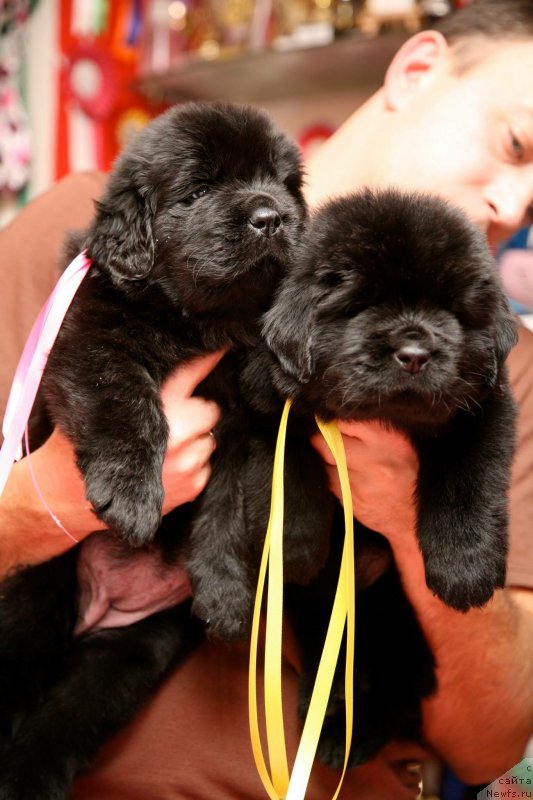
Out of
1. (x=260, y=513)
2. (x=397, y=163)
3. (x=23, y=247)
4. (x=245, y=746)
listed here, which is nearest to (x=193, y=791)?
(x=245, y=746)

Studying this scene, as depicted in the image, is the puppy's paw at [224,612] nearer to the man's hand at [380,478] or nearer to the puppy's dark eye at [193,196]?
the man's hand at [380,478]

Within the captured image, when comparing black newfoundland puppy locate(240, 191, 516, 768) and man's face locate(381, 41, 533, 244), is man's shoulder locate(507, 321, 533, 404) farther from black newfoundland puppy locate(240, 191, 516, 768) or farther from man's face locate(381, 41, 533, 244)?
black newfoundland puppy locate(240, 191, 516, 768)

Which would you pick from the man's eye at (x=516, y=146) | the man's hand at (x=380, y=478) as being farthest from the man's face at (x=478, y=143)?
the man's hand at (x=380, y=478)

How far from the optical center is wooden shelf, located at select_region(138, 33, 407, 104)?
7.40 ft

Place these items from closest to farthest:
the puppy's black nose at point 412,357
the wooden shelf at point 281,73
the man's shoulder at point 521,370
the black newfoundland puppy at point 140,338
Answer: the puppy's black nose at point 412,357 → the black newfoundland puppy at point 140,338 → the man's shoulder at point 521,370 → the wooden shelf at point 281,73

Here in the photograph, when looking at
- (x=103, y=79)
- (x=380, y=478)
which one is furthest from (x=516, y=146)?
(x=103, y=79)

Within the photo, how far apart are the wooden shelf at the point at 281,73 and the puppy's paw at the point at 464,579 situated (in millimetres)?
1604

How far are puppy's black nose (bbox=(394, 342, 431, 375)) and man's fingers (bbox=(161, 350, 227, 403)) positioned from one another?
14.4 inches

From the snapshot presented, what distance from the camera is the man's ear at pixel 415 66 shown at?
177cm

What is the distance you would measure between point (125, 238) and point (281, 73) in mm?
1615

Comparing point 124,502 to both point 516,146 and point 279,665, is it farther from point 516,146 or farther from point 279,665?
point 516,146

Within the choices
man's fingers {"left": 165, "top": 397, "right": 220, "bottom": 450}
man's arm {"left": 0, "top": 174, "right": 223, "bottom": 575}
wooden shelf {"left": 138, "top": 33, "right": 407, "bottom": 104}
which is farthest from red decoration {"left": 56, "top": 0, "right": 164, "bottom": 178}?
man's fingers {"left": 165, "top": 397, "right": 220, "bottom": 450}

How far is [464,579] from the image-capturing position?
3.54 ft

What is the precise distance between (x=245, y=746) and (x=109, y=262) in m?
0.84
